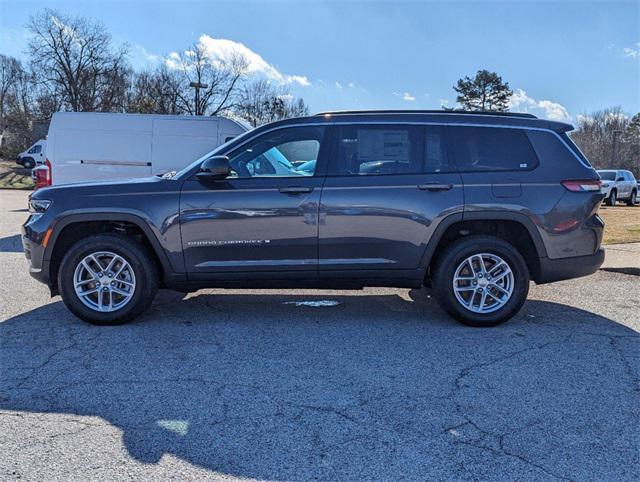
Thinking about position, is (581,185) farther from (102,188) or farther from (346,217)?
(102,188)

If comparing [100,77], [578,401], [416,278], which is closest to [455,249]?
[416,278]

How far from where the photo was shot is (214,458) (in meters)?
2.76

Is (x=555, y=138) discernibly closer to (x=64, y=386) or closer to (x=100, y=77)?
(x=64, y=386)

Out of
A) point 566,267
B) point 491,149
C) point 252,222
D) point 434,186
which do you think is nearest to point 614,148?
point 566,267

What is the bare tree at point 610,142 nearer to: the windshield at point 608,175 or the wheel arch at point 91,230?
the windshield at point 608,175

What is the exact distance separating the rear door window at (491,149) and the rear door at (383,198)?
5.9 inches

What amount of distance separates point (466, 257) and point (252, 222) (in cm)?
199

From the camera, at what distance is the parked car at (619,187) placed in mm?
24016

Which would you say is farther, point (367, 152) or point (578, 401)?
point (367, 152)

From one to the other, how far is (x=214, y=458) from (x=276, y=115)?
52.3 metres

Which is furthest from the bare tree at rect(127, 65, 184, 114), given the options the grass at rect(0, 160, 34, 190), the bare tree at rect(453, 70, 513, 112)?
the bare tree at rect(453, 70, 513, 112)

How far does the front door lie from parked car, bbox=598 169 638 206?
2262 centimetres

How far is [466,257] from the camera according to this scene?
16.1 feet

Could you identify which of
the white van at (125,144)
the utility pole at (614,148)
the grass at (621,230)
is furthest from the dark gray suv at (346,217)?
the utility pole at (614,148)
